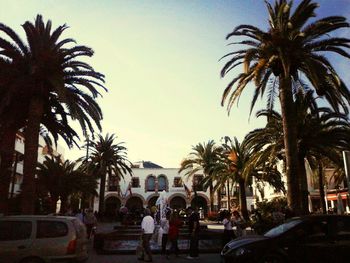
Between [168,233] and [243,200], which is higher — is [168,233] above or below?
below

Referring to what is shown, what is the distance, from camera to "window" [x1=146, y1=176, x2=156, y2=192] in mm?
69312

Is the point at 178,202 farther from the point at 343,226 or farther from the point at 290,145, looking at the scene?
the point at 343,226

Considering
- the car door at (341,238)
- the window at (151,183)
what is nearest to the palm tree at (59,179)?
the car door at (341,238)

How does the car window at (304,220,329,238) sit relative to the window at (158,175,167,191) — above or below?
below

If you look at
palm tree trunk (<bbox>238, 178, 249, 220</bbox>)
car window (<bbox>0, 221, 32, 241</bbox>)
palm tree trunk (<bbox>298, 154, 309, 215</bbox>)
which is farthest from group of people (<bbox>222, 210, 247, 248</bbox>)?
palm tree trunk (<bbox>238, 178, 249, 220</bbox>)

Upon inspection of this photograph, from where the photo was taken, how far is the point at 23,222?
9.69m

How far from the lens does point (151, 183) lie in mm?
69812

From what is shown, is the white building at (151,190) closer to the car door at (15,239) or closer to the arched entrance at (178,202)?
the arched entrance at (178,202)

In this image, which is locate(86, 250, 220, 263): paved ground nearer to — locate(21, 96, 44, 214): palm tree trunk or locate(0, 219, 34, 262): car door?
locate(0, 219, 34, 262): car door

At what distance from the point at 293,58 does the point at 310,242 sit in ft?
36.2

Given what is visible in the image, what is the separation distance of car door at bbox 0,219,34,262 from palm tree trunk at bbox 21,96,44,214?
28.4ft

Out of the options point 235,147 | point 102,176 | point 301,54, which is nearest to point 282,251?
point 301,54

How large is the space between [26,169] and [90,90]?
16.3ft

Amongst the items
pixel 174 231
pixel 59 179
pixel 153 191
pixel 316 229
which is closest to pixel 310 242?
pixel 316 229
